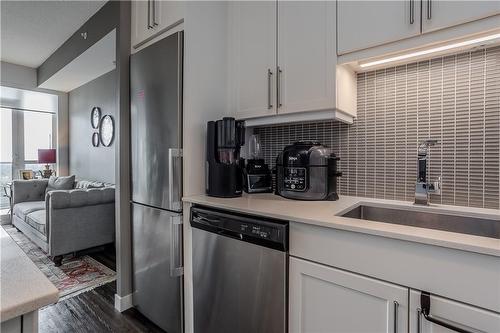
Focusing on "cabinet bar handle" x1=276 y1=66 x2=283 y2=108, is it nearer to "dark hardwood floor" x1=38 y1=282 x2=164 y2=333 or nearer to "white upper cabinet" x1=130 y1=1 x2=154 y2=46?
"white upper cabinet" x1=130 y1=1 x2=154 y2=46

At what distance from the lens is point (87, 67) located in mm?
3662

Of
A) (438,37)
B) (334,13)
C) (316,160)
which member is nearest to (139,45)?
(334,13)

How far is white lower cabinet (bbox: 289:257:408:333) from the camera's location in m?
0.91

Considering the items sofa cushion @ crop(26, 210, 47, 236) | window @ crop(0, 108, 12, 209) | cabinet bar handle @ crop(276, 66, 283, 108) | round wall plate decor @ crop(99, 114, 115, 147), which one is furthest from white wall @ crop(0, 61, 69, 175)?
cabinet bar handle @ crop(276, 66, 283, 108)

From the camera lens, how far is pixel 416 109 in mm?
1442

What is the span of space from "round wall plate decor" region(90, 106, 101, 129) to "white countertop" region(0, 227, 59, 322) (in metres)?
4.15

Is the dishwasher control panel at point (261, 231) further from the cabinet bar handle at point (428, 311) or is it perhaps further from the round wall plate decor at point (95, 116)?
the round wall plate decor at point (95, 116)

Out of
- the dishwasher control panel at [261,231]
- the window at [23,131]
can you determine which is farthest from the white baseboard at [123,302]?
the window at [23,131]

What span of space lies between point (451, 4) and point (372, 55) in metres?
0.33

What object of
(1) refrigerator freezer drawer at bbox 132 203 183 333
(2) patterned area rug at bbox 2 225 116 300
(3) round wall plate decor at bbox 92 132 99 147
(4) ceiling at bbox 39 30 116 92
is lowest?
(2) patterned area rug at bbox 2 225 116 300

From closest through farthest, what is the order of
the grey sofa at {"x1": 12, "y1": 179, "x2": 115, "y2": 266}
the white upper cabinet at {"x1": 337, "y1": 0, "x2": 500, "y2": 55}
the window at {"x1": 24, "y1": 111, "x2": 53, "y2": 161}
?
the white upper cabinet at {"x1": 337, "y1": 0, "x2": 500, "y2": 55}
the grey sofa at {"x1": 12, "y1": 179, "x2": 115, "y2": 266}
the window at {"x1": 24, "y1": 111, "x2": 53, "y2": 161}

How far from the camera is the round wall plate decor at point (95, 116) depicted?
4246 millimetres

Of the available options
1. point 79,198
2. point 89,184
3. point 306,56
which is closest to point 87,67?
point 89,184

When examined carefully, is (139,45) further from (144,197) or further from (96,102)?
(96,102)
